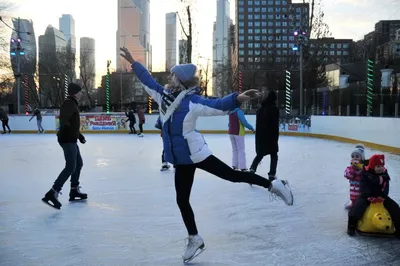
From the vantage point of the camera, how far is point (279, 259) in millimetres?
3199

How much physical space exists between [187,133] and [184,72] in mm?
428

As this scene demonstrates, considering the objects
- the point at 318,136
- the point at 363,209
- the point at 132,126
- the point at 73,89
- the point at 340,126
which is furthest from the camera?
the point at 132,126

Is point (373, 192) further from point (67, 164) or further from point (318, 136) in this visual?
point (318, 136)

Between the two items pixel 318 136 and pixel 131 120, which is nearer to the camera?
pixel 318 136

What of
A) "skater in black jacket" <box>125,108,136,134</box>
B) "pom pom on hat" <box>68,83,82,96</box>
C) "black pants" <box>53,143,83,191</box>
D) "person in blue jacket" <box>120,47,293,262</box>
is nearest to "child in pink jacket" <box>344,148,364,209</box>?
"person in blue jacket" <box>120,47,293,262</box>

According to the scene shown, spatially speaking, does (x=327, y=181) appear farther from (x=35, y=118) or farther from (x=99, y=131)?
(x=35, y=118)

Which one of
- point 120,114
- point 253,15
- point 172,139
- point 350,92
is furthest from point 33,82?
point 253,15

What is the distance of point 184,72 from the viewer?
3098 mm

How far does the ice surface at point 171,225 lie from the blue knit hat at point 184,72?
51.2 inches

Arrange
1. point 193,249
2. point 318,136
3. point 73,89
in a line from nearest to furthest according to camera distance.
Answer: point 193,249
point 73,89
point 318,136

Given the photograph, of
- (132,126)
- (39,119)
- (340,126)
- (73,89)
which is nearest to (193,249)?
(73,89)

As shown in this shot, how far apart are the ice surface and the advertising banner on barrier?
14.9 meters

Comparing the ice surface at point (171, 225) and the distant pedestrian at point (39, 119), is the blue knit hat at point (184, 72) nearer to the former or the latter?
the ice surface at point (171, 225)

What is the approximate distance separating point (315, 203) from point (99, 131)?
60.5ft
